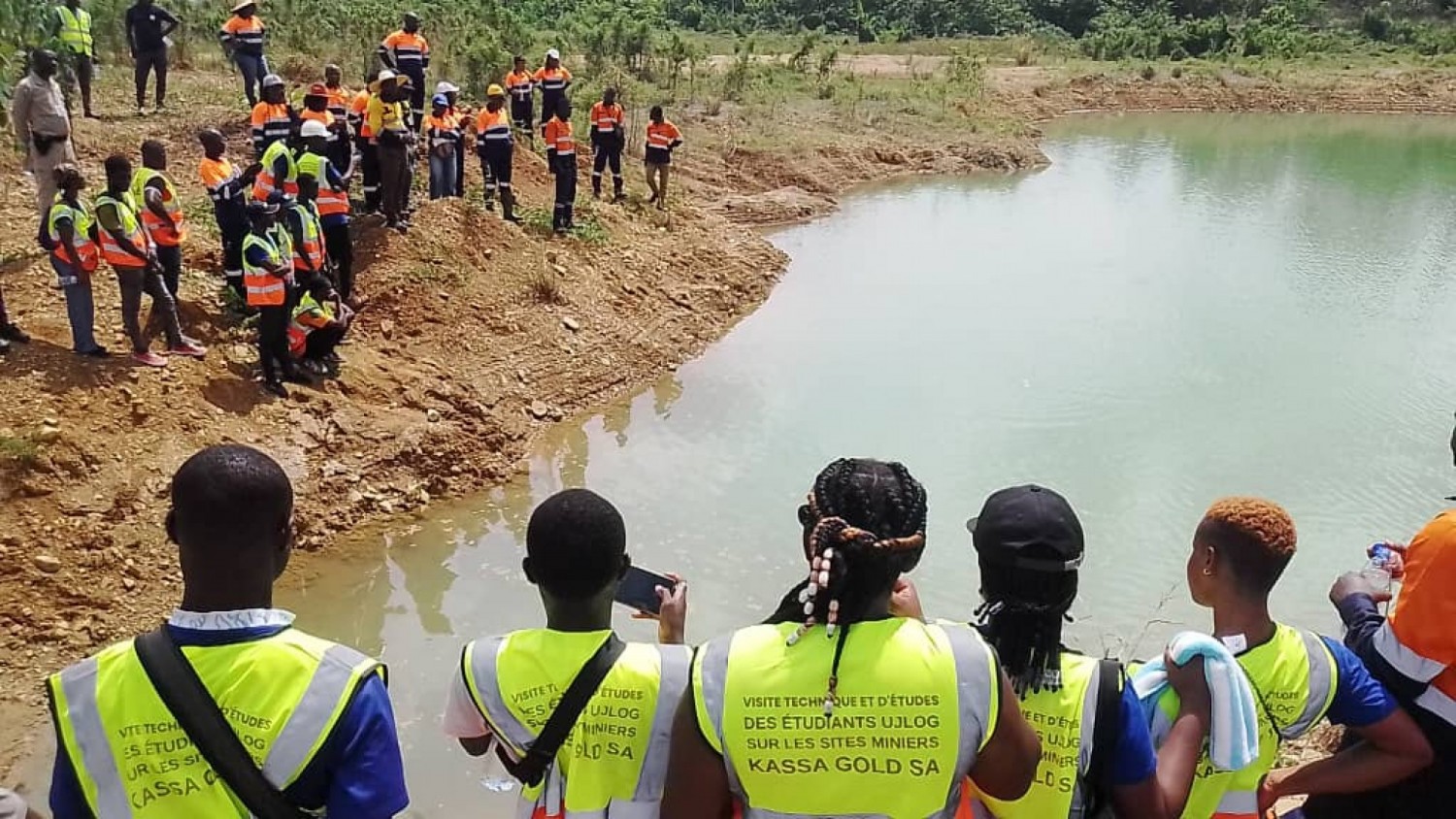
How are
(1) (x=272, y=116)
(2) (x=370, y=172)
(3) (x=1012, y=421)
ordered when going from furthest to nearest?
(2) (x=370, y=172), (3) (x=1012, y=421), (1) (x=272, y=116)

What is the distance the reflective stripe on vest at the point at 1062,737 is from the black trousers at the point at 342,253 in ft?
25.1

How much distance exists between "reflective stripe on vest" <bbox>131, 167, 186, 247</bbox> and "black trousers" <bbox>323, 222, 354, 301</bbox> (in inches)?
43.2

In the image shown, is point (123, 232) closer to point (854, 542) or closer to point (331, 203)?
point (331, 203)

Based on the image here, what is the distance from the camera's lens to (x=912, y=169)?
69.3 ft

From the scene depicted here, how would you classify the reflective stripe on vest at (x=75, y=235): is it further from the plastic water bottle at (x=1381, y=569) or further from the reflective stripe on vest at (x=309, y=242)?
the plastic water bottle at (x=1381, y=569)

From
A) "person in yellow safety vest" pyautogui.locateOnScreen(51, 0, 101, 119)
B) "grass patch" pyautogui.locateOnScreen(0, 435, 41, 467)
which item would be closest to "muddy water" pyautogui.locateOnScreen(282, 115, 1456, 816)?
"grass patch" pyautogui.locateOnScreen(0, 435, 41, 467)

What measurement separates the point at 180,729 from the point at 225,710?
0.09 m

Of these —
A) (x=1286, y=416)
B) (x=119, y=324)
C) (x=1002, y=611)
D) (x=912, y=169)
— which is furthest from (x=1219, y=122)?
(x=1002, y=611)

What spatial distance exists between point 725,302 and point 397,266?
380 centimetres

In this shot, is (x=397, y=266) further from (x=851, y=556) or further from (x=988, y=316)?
(x=851, y=556)

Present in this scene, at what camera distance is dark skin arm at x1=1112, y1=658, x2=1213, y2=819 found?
2.35 m

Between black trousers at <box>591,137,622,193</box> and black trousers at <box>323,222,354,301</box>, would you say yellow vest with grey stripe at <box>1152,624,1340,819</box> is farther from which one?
black trousers at <box>591,137,622,193</box>

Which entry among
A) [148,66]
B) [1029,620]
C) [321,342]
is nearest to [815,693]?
[1029,620]

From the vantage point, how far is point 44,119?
334 inches
